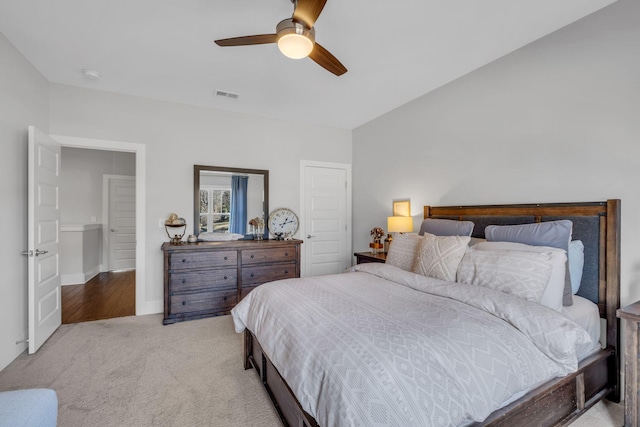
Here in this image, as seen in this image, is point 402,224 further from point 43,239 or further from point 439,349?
point 43,239

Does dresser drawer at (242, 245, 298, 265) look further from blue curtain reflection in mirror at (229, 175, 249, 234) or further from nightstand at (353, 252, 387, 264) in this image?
nightstand at (353, 252, 387, 264)

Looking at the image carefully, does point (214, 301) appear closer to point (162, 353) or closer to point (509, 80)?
point (162, 353)

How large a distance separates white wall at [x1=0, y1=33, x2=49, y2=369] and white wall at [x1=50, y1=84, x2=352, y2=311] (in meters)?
0.56

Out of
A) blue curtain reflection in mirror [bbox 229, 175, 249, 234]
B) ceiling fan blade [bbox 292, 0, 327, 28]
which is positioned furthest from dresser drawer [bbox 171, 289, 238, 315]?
ceiling fan blade [bbox 292, 0, 327, 28]

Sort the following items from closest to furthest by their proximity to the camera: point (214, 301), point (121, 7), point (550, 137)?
point (121, 7)
point (550, 137)
point (214, 301)

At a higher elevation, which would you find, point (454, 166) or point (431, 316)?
point (454, 166)

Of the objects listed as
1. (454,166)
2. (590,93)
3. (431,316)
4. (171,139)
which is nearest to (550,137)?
(590,93)

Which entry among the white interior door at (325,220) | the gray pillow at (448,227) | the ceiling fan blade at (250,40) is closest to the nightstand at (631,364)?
the gray pillow at (448,227)

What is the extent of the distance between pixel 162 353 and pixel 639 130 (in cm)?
401

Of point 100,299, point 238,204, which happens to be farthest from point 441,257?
point 100,299

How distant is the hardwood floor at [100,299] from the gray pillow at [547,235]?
4.19 meters

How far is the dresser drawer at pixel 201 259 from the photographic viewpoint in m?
3.29

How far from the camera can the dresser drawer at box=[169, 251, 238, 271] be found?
329 centimetres

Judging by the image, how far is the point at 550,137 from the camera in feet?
7.65
